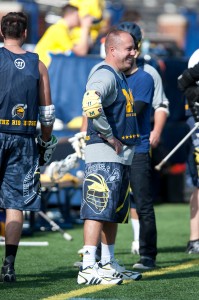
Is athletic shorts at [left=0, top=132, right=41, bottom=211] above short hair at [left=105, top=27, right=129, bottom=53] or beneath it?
beneath

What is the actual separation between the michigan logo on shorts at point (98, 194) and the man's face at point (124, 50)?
849mm

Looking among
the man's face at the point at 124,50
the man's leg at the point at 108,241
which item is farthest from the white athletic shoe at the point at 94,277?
the man's face at the point at 124,50

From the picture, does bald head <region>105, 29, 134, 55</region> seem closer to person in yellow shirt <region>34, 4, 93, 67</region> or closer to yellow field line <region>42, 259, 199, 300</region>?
yellow field line <region>42, 259, 199, 300</region>

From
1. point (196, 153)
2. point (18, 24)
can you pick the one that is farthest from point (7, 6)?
point (18, 24)

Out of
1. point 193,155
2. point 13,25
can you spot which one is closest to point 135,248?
point 193,155

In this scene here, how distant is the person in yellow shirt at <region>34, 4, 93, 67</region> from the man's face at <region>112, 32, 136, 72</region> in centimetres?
696

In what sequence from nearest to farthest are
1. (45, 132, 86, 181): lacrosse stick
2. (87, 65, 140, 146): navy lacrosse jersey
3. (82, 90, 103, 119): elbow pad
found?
(82, 90, 103, 119): elbow pad
(87, 65, 140, 146): navy lacrosse jersey
(45, 132, 86, 181): lacrosse stick

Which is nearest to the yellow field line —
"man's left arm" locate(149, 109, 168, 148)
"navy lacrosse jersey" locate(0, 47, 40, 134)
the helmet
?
Result: "navy lacrosse jersey" locate(0, 47, 40, 134)

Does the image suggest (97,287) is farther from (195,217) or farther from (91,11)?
(91,11)

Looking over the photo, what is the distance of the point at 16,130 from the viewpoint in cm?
780

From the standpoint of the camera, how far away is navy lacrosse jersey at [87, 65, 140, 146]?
7.75m

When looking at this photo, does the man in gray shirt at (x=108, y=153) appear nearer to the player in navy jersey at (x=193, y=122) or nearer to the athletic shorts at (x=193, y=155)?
the player in navy jersey at (x=193, y=122)

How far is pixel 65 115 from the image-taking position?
14578 millimetres

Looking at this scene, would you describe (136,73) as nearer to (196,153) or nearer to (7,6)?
(196,153)
